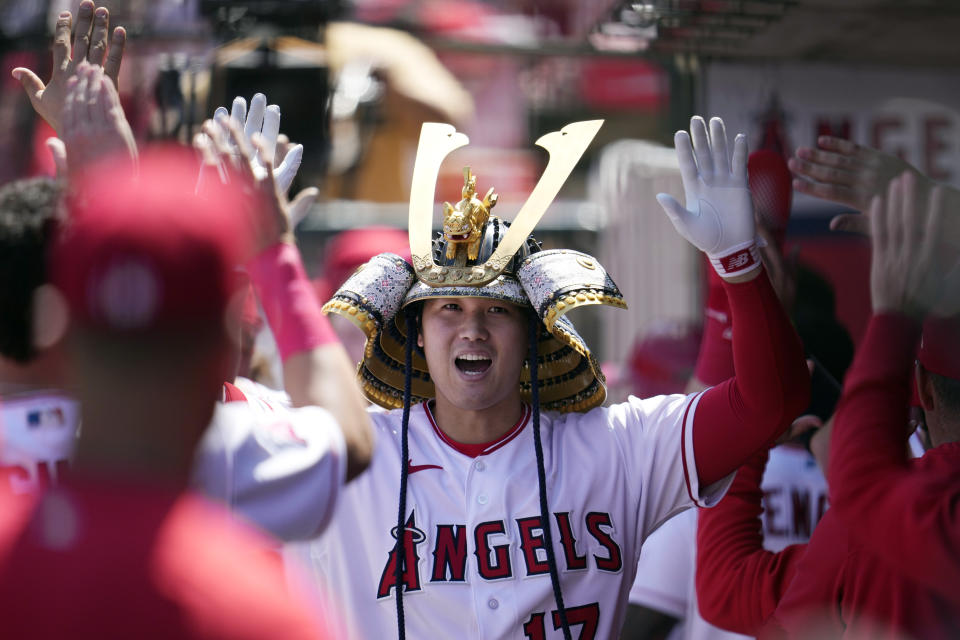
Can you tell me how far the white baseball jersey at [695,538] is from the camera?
2959mm

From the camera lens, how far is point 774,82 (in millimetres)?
3934

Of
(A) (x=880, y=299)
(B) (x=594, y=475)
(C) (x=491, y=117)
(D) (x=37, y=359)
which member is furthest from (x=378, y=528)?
→ (C) (x=491, y=117)

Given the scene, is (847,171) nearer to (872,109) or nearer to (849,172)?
(849,172)

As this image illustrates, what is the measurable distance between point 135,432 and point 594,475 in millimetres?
1383

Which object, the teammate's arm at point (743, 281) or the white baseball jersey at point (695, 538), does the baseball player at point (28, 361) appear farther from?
the white baseball jersey at point (695, 538)

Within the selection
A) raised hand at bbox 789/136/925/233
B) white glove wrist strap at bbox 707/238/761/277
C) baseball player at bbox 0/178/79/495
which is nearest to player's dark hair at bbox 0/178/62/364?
baseball player at bbox 0/178/79/495

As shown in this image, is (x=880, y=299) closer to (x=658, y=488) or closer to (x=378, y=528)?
(x=658, y=488)

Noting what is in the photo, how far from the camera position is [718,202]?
2129 millimetres

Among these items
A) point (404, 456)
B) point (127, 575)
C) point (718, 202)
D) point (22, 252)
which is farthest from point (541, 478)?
point (127, 575)

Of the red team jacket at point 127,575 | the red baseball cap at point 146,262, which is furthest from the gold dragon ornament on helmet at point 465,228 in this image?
the red team jacket at point 127,575

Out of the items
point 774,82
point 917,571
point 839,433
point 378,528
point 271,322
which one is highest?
point 774,82

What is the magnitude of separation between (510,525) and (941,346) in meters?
0.99

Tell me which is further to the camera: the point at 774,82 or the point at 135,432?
the point at 774,82

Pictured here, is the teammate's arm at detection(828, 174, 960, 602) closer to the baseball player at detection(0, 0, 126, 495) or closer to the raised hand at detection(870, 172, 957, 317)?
the raised hand at detection(870, 172, 957, 317)
